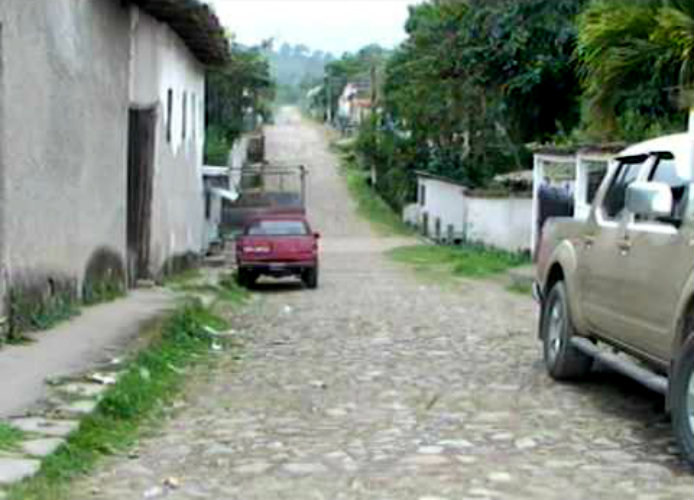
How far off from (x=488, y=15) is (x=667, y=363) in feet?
92.7

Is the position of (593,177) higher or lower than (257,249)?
higher

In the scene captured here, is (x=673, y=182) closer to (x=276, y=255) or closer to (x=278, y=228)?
(x=276, y=255)

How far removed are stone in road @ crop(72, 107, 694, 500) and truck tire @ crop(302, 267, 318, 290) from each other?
11.1m

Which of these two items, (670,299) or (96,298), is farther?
(96,298)

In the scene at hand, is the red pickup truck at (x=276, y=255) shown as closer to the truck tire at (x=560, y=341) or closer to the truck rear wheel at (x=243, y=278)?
the truck rear wheel at (x=243, y=278)

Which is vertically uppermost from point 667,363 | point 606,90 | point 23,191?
point 606,90

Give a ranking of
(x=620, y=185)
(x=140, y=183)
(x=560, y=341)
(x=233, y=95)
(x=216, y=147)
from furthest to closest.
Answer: (x=233, y=95) < (x=216, y=147) < (x=140, y=183) < (x=560, y=341) < (x=620, y=185)

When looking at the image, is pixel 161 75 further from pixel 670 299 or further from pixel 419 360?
pixel 670 299

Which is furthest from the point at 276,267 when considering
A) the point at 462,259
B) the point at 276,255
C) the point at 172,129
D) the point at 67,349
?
the point at 67,349

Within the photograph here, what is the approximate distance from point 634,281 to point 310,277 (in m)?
18.7

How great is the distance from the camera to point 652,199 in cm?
767

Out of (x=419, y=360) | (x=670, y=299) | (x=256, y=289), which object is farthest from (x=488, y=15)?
(x=670, y=299)

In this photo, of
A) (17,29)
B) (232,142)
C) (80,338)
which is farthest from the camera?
(232,142)

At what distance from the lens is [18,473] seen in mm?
6430
